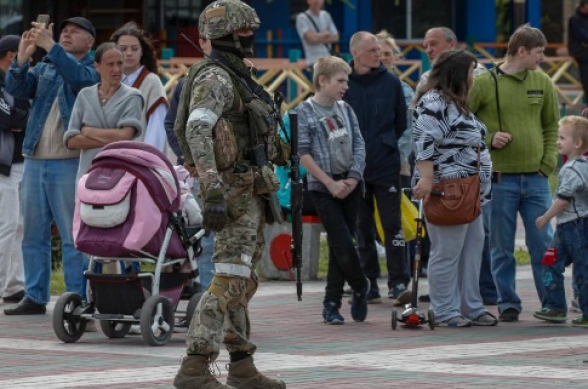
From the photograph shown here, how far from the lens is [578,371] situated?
916cm

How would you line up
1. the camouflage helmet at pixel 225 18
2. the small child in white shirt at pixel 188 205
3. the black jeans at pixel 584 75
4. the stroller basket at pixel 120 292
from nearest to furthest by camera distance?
the camouflage helmet at pixel 225 18 → the stroller basket at pixel 120 292 → the small child in white shirt at pixel 188 205 → the black jeans at pixel 584 75

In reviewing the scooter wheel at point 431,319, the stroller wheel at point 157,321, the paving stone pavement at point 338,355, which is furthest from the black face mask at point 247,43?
the scooter wheel at point 431,319

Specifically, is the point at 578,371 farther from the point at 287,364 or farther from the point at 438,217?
the point at 438,217

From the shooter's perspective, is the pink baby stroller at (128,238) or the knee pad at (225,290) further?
the pink baby stroller at (128,238)

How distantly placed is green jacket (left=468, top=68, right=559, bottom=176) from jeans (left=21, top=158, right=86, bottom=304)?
9.69ft

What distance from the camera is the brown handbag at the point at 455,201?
11305 millimetres

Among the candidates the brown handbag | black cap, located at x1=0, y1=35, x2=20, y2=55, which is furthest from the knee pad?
A: black cap, located at x1=0, y1=35, x2=20, y2=55

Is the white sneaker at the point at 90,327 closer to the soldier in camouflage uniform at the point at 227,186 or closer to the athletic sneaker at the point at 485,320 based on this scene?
the athletic sneaker at the point at 485,320

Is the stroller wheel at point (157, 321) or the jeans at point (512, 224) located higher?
the jeans at point (512, 224)

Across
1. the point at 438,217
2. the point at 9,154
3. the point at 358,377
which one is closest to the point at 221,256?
the point at 358,377

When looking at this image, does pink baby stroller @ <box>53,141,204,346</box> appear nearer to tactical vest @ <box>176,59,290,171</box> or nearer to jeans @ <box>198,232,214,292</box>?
jeans @ <box>198,232,214,292</box>

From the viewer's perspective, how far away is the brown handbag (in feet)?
37.1

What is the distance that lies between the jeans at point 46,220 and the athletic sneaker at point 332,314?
1748 millimetres

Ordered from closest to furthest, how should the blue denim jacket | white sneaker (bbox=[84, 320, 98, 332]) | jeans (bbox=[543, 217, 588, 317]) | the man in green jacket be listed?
white sneaker (bbox=[84, 320, 98, 332]), jeans (bbox=[543, 217, 588, 317]), the man in green jacket, the blue denim jacket
